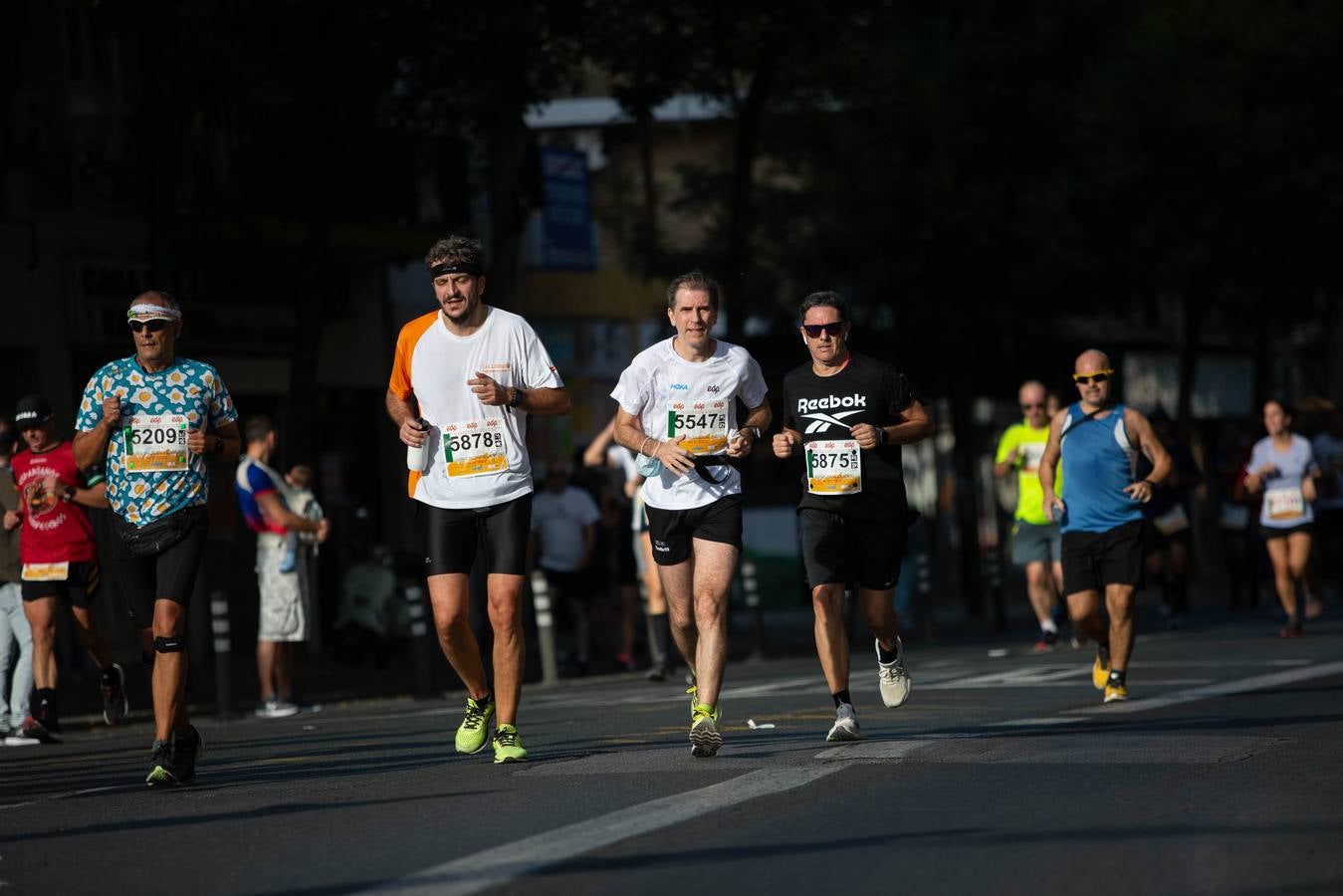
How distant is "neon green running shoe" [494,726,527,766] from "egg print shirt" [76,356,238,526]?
1.59m

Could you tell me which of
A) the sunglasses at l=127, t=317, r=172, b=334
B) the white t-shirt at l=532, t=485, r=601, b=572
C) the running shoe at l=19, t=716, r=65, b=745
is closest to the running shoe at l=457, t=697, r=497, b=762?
the sunglasses at l=127, t=317, r=172, b=334

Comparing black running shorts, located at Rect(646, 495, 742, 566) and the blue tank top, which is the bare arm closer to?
the blue tank top

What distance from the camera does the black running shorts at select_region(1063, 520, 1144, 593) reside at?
13734 mm

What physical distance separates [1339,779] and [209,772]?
4845 millimetres

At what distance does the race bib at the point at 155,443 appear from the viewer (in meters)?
10.1

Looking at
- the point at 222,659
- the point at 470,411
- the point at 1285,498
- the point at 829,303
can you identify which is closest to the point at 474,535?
the point at 470,411

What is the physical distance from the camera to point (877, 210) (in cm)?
3064

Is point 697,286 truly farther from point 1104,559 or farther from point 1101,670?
point 1101,670

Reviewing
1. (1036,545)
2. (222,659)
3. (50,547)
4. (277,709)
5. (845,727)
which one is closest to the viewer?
(845,727)

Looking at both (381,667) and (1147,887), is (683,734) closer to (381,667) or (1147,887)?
(1147,887)

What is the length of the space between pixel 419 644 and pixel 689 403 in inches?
335

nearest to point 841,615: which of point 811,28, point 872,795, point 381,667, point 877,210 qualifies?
point 872,795

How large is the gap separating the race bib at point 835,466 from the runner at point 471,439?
1.27 metres

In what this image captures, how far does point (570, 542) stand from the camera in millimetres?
20969
